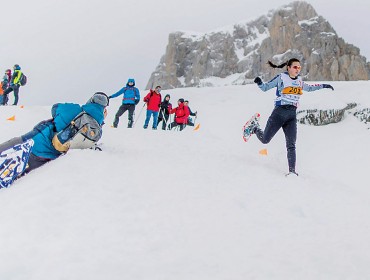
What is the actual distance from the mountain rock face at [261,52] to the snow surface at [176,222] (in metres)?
105

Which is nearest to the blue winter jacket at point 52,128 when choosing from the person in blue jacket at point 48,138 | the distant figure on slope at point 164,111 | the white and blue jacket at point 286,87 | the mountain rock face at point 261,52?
the person in blue jacket at point 48,138

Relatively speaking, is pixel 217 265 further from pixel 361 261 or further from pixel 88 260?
pixel 361 261

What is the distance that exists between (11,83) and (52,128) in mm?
13979

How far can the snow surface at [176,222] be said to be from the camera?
2.86m

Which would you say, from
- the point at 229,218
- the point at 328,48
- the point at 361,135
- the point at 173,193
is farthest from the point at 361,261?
the point at 328,48

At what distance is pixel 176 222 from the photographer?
3.57 m

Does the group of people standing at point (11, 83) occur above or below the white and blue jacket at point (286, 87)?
above

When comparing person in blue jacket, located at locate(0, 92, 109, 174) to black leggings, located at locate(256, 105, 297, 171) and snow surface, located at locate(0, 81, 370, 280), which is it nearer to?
snow surface, located at locate(0, 81, 370, 280)

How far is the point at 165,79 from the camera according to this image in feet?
495

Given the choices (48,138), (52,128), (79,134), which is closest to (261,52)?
(79,134)

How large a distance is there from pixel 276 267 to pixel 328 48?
11886cm

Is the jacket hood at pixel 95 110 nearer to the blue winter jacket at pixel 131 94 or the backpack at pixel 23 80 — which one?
the blue winter jacket at pixel 131 94

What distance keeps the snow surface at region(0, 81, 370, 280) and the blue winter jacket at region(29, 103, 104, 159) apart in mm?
412

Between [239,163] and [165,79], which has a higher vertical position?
[165,79]
